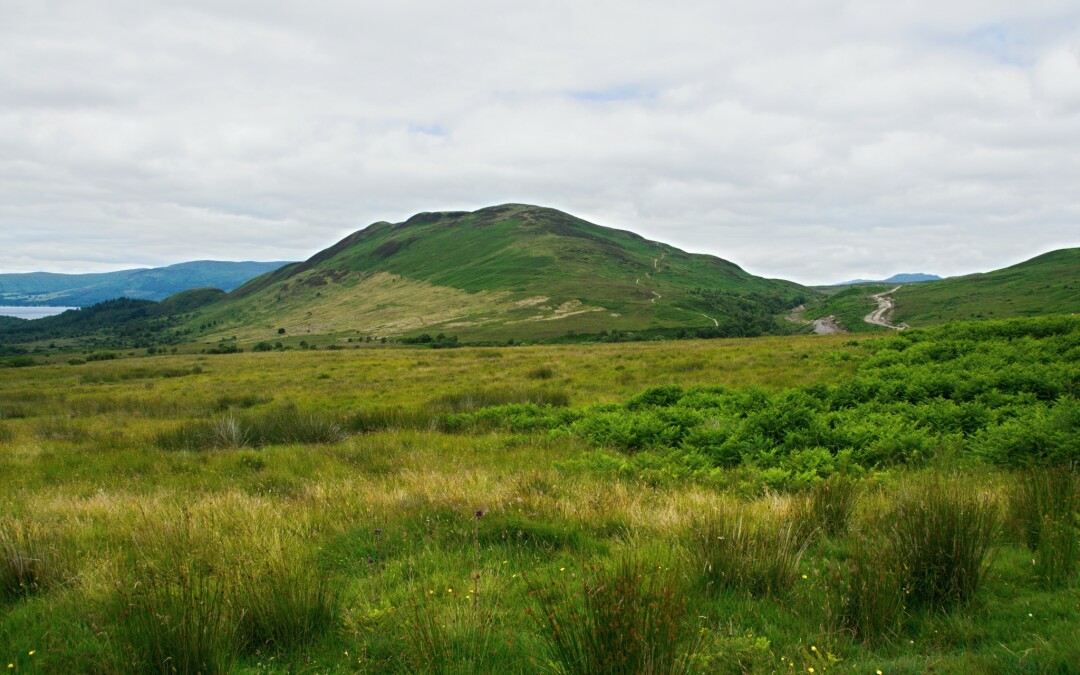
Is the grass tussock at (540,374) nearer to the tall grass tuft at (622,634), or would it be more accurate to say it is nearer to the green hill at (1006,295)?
the tall grass tuft at (622,634)

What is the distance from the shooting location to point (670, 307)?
5379 inches

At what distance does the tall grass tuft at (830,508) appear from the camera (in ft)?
19.0

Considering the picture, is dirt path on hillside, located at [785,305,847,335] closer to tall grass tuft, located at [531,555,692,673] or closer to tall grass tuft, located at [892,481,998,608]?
tall grass tuft, located at [892,481,998,608]

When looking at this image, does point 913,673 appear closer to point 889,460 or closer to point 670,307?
point 889,460

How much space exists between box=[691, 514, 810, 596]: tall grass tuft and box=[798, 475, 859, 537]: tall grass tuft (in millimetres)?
836

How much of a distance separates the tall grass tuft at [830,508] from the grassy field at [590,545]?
4 centimetres

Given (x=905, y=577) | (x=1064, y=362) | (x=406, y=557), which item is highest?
(x=1064, y=362)

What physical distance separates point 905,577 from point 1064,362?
41.0ft

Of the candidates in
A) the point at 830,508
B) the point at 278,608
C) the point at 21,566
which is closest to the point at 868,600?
the point at 830,508

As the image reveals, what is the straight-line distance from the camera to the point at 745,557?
464 cm

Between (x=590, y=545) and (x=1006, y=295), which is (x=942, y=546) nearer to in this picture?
(x=590, y=545)

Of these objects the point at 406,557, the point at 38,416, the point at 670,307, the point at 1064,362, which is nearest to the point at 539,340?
the point at 670,307

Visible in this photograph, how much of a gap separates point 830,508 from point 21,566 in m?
7.90

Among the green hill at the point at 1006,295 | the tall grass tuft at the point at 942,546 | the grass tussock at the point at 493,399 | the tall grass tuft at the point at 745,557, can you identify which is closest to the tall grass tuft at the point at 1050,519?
the tall grass tuft at the point at 942,546
